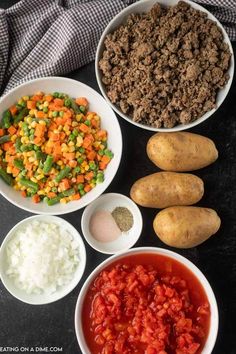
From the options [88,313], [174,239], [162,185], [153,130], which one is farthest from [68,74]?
[88,313]

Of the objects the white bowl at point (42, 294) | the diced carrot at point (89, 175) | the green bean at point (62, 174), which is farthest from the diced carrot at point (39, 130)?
the white bowl at point (42, 294)

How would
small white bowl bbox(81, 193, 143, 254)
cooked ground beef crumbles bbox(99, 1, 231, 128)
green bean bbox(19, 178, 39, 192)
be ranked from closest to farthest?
cooked ground beef crumbles bbox(99, 1, 231, 128) < green bean bbox(19, 178, 39, 192) < small white bowl bbox(81, 193, 143, 254)

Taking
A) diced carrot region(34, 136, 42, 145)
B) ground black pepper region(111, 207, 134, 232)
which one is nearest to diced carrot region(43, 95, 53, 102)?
diced carrot region(34, 136, 42, 145)

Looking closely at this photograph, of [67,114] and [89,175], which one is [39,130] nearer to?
[67,114]

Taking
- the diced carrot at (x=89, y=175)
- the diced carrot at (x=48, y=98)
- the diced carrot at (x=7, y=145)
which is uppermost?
the diced carrot at (x=48, y=98)

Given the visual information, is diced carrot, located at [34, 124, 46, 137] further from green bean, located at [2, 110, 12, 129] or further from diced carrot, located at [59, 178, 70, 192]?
diced carrot, located at [59, 178, 70, 192]

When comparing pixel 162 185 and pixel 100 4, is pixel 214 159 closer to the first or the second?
pixel 162 185

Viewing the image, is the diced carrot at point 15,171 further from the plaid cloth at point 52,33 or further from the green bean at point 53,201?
the plaid cloth at point 52,33
